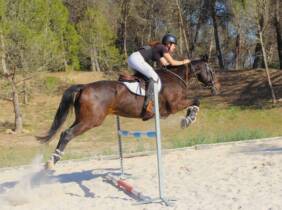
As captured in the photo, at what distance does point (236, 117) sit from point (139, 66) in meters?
18.7

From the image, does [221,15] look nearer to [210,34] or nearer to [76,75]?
[210,34]

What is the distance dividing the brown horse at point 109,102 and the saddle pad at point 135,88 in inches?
1.9

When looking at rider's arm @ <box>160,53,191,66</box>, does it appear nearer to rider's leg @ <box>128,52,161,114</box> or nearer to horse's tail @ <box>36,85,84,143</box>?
rider's leg @ <box>128,52,161,114</box>

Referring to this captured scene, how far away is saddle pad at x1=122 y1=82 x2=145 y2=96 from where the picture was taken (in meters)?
7.94

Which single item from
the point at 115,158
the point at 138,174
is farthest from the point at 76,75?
the point at 138,174

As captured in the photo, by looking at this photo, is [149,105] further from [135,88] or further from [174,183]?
[174,183]

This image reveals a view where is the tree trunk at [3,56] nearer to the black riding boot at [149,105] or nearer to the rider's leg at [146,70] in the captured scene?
the rider's leg at [146,70]

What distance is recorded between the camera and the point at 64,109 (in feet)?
26.2

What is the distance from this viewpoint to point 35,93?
32.4 m

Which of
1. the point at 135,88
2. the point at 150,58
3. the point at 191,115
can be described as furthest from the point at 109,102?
the point at 191,115

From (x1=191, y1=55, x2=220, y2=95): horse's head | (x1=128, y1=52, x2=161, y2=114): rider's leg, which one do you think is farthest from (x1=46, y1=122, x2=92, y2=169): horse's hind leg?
(x1=191, y1=55, x2=220, y2=95): horse's head

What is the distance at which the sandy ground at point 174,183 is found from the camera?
7.03 meters

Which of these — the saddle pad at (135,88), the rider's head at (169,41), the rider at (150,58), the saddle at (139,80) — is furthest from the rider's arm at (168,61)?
the saddle pad at (135,88)

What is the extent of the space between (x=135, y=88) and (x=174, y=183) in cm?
165
